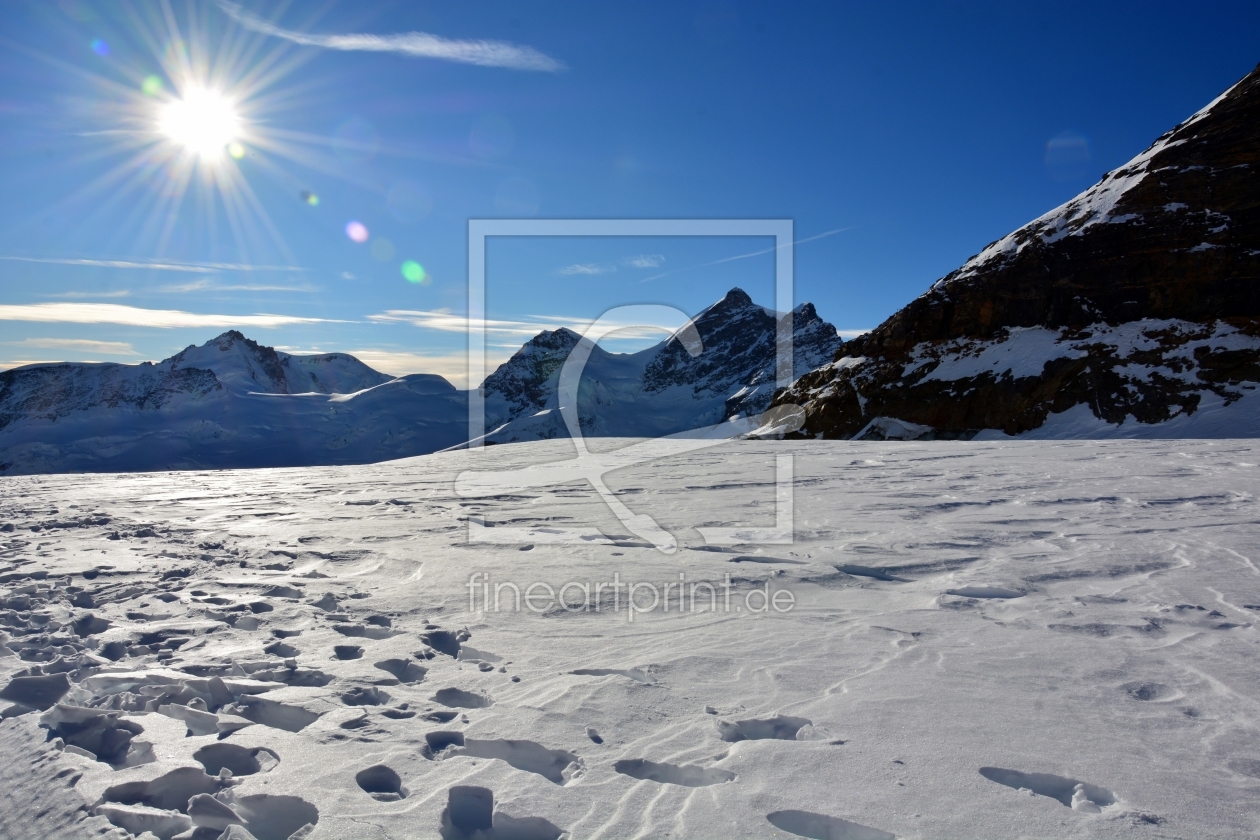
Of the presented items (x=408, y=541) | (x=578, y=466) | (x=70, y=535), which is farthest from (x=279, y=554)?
(x=578, y=466)

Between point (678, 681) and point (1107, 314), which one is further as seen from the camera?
point (1107, 314)

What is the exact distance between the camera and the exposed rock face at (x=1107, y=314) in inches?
1316

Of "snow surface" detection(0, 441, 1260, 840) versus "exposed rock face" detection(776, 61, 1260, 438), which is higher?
"exposed rock face" detection(776, 61, 1260, 438)

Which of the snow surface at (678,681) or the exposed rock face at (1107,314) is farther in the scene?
the exposed rock face at (1107,314)

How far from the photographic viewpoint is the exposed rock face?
33.4 metres

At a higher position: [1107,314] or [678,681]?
[1107,314]

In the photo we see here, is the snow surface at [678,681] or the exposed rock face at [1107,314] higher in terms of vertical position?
the exposed rock face at [1107,314]

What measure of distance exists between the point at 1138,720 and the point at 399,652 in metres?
4.50

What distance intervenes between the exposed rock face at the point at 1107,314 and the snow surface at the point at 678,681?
31.0 metres

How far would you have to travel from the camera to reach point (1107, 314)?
39250mm

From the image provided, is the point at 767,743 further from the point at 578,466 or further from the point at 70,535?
the point at 578,466

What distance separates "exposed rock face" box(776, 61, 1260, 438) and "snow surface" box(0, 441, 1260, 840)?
1222 inches

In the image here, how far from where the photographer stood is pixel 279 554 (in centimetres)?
759

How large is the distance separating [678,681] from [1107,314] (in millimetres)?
46214
